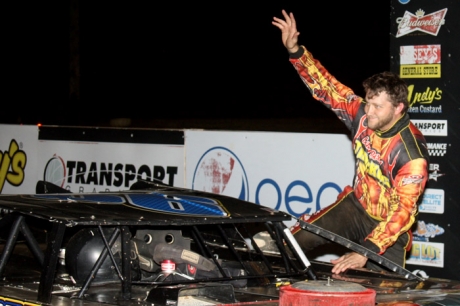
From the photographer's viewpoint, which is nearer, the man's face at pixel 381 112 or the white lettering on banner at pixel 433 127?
the man's face at pixel 381 112

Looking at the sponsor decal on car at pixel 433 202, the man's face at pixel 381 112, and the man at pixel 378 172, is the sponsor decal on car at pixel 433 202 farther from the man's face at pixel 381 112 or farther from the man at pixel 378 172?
the man's face at pixel 381 112

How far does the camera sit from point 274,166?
26.7 ft

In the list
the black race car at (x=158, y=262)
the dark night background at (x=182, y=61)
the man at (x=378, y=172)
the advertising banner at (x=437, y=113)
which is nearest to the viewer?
the black race car at (x=158, y=262)

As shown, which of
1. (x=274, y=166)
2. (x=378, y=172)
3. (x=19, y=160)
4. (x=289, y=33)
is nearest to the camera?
(x=378, y=172)

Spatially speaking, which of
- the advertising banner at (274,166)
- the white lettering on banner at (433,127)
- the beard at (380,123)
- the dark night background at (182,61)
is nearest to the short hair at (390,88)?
the beard at (380,123)

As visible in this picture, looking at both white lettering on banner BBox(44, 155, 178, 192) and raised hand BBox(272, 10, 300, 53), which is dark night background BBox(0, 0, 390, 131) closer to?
white lettering on banner BBox(44, 155, 178, 192)

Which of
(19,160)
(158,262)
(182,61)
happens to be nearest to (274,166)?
(158,262)

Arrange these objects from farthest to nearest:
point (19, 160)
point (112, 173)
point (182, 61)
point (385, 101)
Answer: point (182, 61) < point (19, 160) < point (112, 173) < point (385, 101)

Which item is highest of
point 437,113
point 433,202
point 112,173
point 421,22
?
point 421,22

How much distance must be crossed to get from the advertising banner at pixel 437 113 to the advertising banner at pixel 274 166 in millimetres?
720

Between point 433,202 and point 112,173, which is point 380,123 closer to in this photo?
point 433,202

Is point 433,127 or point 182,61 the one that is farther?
point 182,61

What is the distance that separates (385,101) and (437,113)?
1820mm

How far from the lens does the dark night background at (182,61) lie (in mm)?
21922
